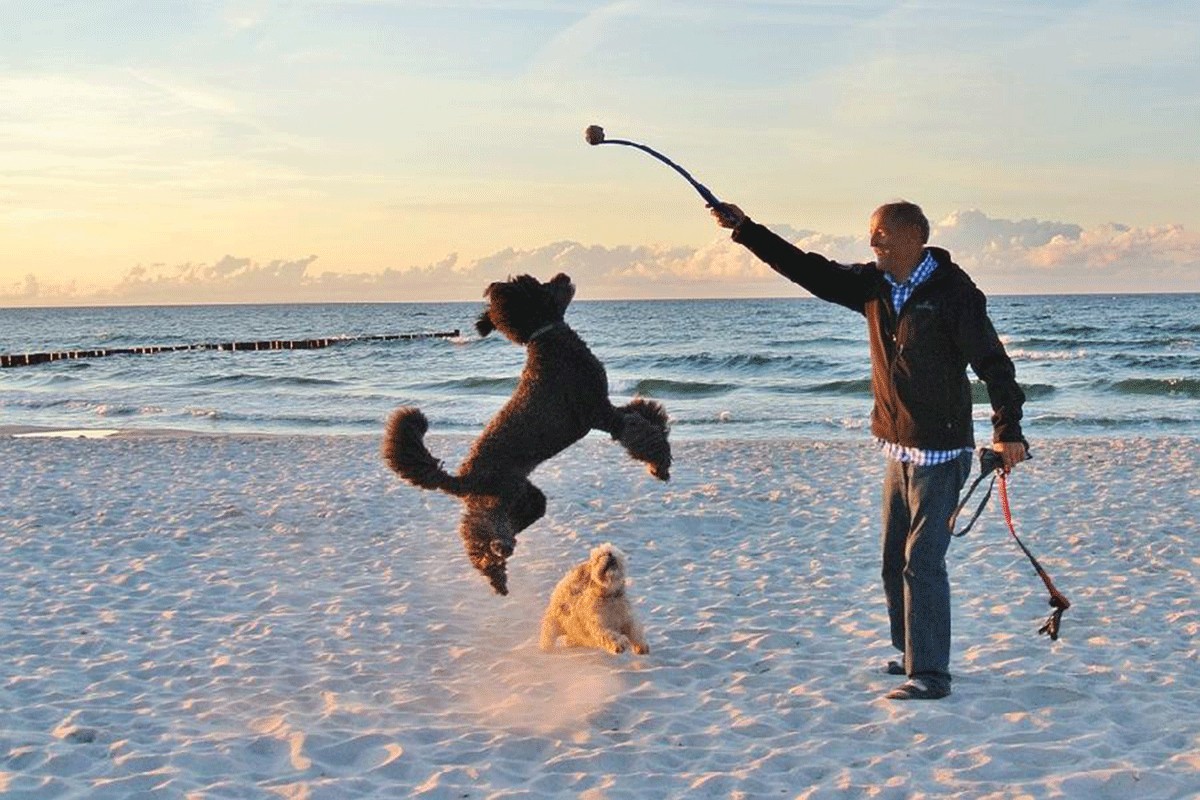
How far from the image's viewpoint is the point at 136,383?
32625 millimetres

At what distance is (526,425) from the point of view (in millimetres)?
4359

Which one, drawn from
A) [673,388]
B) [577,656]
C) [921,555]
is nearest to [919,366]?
[921,555]

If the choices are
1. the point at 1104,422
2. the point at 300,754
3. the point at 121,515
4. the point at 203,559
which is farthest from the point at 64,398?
the point at 300,754

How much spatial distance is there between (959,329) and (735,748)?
199 centimetres

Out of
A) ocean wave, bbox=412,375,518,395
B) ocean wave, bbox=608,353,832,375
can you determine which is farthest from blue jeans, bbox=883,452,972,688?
ocean wave, bbox=608,353,832,375

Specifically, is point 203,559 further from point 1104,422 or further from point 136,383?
point 136,383

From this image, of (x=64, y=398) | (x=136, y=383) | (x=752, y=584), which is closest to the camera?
(x=752, y=584)

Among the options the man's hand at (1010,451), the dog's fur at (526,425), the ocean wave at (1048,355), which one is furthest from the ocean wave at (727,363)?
the dog's fur at (526,425)

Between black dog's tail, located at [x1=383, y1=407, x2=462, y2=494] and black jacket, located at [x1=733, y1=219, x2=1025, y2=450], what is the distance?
60.7 inches

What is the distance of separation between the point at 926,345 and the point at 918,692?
5.37ft

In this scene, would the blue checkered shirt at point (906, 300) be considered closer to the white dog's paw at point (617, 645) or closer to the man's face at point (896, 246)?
the man's face at point (896, 246)

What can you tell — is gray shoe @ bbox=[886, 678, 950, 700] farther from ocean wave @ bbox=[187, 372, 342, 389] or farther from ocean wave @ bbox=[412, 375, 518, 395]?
ocean wave @ bbox=[187, 372, 342, 389]

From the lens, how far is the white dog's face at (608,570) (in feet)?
20.0

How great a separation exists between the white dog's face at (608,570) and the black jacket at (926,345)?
67.3 inches
